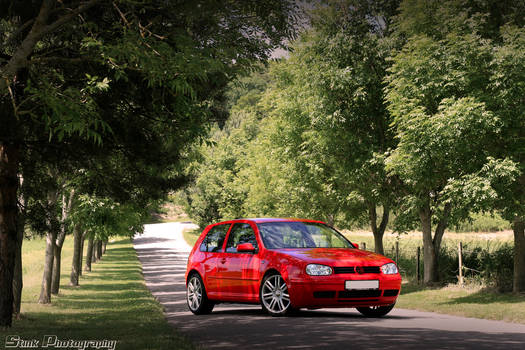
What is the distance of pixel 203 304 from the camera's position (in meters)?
13.7

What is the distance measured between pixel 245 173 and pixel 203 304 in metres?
42.1

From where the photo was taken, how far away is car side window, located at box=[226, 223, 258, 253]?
40.3 feet

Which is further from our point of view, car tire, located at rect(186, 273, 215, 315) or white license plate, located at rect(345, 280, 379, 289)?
car tire, located at rect(186, 273, 215, 315)

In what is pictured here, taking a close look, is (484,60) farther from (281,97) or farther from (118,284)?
(118,284)

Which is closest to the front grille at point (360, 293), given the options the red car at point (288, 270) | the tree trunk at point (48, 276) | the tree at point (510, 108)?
the red car at point (288, 270)

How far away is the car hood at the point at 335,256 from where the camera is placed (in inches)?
422

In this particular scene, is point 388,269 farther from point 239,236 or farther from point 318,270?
point 239,236

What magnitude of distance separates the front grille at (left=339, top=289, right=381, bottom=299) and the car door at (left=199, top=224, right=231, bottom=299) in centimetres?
305

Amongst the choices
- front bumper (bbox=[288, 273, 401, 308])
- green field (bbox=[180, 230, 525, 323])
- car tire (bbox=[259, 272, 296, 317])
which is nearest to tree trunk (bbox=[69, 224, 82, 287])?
green field (bbox=[180, 230, 525, 323])

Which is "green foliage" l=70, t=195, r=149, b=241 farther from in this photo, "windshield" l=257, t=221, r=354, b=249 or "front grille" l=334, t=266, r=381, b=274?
"front grille" l=334, t=266, r=381, b=274

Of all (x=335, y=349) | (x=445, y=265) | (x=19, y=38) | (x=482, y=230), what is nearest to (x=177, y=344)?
(x=335, y=349)

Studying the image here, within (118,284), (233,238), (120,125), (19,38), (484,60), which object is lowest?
(118,284)

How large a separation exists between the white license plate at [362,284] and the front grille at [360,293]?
0.08 meters

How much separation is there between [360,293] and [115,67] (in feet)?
16.5
